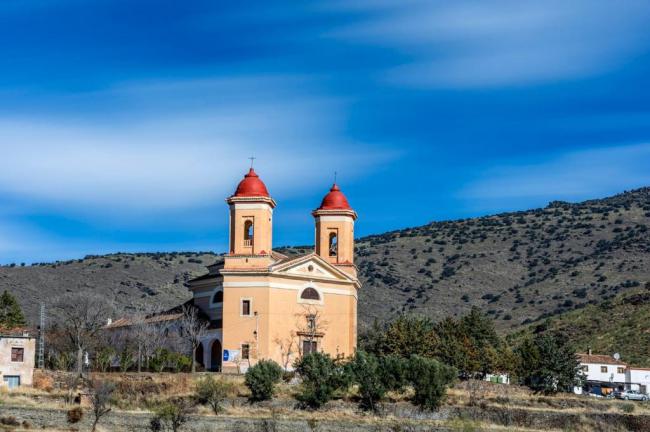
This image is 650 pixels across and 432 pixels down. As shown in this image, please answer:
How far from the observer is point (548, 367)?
7144 cm

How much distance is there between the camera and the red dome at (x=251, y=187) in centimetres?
6962

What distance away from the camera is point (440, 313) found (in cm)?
11156

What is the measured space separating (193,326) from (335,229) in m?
12.2

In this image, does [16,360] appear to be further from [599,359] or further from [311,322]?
[599,359]

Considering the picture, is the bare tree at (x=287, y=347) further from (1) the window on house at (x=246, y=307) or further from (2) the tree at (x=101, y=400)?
(2) the tree at (x=101, y=400)


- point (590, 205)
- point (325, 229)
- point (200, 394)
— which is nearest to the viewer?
point (200, 394)

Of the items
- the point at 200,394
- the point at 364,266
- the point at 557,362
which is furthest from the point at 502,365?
the point at 364,266

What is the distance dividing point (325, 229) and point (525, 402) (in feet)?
62.1

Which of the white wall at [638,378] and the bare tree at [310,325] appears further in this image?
the white wall at [638,378]

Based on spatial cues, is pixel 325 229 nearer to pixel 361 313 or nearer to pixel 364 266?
pixel 361 313

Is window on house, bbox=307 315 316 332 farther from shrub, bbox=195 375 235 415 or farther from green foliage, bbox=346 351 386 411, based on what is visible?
shrub, bbox=195 375 235 415

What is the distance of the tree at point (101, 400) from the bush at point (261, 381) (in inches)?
293

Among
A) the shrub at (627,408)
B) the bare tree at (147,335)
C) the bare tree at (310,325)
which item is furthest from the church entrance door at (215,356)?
the shrub at (627,408)

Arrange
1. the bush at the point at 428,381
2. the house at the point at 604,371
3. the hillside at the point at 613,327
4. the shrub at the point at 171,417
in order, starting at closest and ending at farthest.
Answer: the shrub at the point at 171,417, the bush at the point at 428,381, the house at the point at 604,371, the hillside at the point at 613,327
